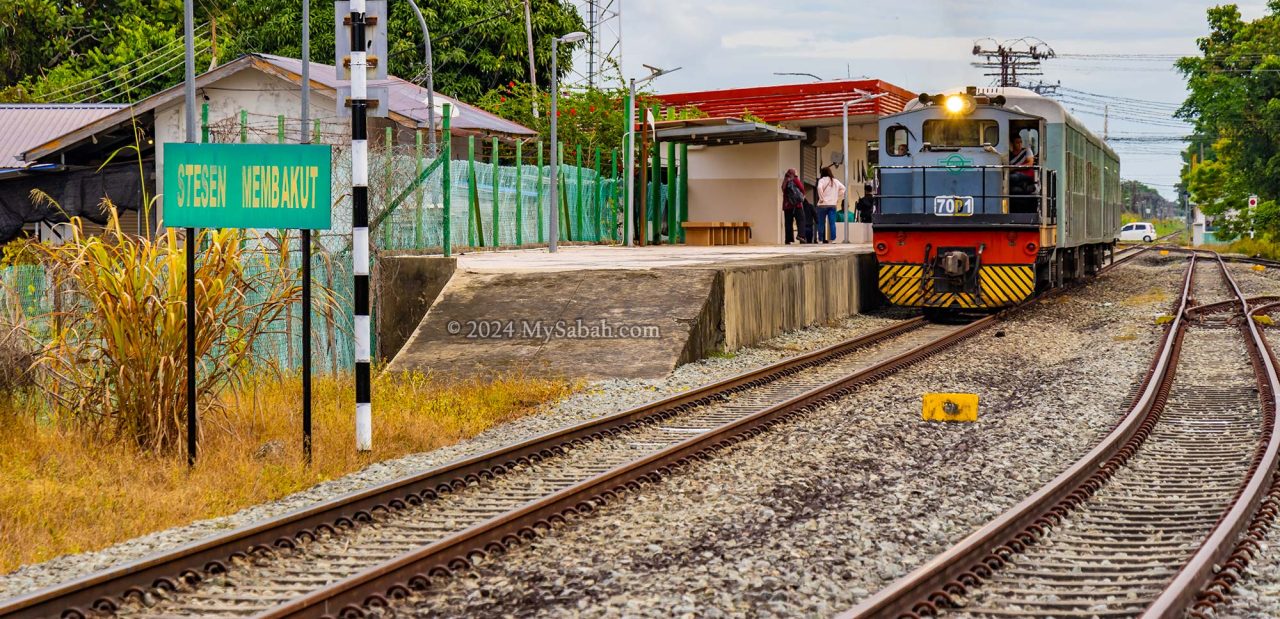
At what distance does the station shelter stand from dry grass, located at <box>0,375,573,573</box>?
16.5 metres

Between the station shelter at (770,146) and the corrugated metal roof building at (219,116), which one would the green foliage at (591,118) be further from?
the corrugated metal roof building at (219,116)

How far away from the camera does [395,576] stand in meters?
6.02

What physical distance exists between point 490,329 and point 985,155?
28.5 ft

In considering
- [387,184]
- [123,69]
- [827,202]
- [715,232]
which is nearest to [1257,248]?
[827,202]

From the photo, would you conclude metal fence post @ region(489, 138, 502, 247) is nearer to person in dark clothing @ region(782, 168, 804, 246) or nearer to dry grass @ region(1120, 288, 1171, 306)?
person in dark clothing @ region(782, 168, 804, 246)

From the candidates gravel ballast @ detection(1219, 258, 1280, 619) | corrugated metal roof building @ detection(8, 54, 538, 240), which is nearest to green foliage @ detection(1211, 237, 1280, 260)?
corrugated metal roof building @ detection(8, 54, 538, 240)

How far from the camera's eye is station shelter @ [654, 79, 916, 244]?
29.2 metres

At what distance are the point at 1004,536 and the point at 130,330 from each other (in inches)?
225

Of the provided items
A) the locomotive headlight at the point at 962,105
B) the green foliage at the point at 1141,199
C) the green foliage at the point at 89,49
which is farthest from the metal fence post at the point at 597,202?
the green foliage at the point at 1141,199

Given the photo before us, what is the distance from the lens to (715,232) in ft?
100

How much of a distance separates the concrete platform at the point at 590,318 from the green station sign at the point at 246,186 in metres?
4.59

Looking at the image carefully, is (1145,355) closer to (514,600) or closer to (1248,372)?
(1248,372)

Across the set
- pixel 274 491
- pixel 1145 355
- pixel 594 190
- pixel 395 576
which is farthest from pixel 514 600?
pixel 594 190

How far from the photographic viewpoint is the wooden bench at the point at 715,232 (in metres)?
30.6
